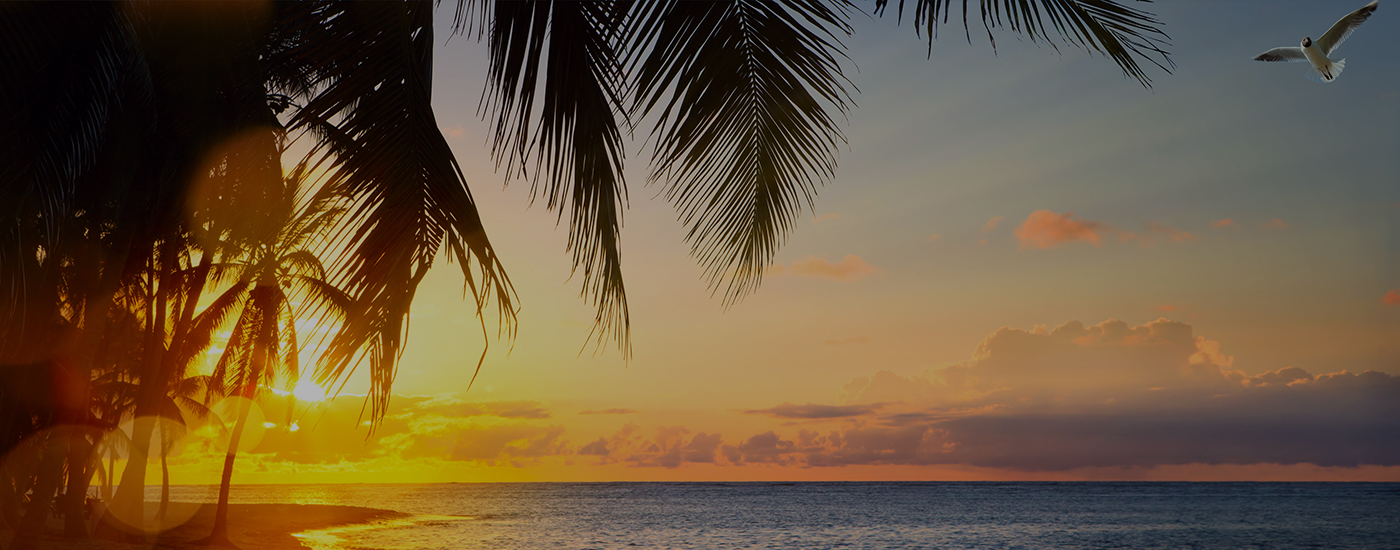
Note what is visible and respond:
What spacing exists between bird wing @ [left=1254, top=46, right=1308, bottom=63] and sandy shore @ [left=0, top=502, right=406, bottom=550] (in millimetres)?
16622

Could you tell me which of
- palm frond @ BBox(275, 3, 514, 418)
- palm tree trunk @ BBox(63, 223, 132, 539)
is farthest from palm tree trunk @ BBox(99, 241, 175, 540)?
palm frond @ BBox(275, 3, 514, 418)

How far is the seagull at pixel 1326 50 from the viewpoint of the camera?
16.0 feet

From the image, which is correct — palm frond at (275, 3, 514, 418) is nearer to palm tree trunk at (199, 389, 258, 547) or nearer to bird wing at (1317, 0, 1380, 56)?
bird wing at (1317, 0, 1380, 56)

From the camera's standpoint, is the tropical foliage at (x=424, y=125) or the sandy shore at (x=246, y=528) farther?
the sandy shore at (x=246, y=528)

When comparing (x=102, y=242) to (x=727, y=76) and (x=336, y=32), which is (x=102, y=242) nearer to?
(x=336, y=32)

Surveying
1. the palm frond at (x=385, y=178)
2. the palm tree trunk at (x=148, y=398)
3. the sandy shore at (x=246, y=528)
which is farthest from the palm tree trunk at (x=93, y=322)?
the palm frond at (x=385, y=178)

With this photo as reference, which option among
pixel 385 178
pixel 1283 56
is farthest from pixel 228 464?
pixel 1283 56

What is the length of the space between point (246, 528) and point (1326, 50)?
29.2 m

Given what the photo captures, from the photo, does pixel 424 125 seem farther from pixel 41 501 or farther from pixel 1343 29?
pixel 41 501

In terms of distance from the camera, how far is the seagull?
4.89 m

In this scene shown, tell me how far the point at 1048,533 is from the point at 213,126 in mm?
38633

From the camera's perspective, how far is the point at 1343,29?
5113 millimetres

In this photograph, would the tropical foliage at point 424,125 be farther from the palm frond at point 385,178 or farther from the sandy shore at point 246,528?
the sandy shore at point 246,528

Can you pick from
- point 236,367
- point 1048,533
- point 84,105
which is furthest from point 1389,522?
point 84,105
